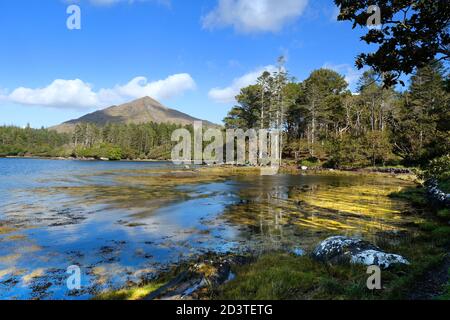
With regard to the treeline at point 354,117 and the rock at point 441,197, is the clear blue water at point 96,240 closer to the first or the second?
the rock at point 441,197

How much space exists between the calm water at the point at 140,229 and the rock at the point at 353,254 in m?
2.51

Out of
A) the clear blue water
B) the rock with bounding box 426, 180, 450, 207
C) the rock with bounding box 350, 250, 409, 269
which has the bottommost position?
the clear blue water

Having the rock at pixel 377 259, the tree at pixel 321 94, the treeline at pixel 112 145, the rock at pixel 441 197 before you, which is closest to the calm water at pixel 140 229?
the rock at pixel 441 197

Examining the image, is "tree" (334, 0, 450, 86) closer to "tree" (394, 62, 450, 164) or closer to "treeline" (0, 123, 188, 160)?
"tree" (394, 62, 450, 164)

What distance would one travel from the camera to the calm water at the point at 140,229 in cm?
1052

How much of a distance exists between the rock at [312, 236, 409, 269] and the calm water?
2515 millimetres

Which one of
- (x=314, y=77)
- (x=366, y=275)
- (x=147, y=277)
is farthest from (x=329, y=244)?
(x=314, y=77)

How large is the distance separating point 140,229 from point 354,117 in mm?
89958

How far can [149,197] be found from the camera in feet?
93.2

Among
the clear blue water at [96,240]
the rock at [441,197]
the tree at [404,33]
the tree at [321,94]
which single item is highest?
the tree at [321,94]

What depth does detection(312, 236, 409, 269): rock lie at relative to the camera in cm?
958

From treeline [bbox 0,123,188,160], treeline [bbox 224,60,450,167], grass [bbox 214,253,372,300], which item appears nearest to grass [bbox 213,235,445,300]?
grass [bbox 214,253,372,300]
